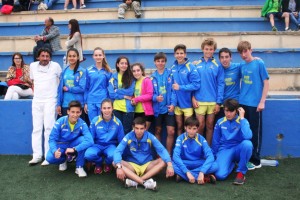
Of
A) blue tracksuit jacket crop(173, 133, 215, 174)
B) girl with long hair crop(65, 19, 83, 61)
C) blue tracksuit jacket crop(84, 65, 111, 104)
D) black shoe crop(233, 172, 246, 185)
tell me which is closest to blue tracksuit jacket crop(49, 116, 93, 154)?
blue tracksuit jacket crop(84, 65, 111, 104)

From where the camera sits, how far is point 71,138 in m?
4.61

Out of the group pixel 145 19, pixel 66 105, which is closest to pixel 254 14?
pixel 145 19

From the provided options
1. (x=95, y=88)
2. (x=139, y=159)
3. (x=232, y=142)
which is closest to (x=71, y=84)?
(x=95, y=88)

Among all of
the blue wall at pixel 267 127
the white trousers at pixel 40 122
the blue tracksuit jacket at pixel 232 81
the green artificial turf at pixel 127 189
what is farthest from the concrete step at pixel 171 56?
the green artificial turf at pixel 127 189

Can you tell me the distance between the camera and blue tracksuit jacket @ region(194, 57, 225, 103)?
4605 mm

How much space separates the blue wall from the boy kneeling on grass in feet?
5.74

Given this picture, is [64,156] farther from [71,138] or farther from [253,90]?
[253,90]

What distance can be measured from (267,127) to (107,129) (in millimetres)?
2325

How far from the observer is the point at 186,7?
29.3 feet

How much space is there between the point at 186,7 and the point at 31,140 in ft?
18.0

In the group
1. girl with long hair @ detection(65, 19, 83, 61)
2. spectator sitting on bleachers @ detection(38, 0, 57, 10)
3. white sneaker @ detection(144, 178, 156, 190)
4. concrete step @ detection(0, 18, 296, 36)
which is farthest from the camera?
spectator sitting on bleachers @ detection(38, 0, 57, 10)

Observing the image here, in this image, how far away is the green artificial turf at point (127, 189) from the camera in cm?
380

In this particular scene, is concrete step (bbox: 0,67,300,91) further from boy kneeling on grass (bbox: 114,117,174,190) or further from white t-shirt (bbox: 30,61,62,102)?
white t-shirt (bbox: 30,61,62,102)

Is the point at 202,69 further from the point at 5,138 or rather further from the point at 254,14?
the point at 254,14
